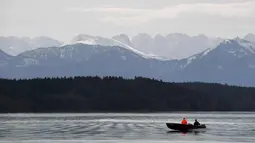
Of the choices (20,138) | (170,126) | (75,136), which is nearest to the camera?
(20,138)

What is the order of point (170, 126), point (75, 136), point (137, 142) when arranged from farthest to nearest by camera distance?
point (170, 126)
point (75, 136)
point (137, 142)

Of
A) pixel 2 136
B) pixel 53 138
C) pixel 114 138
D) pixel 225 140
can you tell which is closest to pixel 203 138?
pixel 225 140

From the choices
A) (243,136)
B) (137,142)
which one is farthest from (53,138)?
(243,136)

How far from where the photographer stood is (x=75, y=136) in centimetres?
13600

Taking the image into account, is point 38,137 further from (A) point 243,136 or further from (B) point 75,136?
(A) point 243,136

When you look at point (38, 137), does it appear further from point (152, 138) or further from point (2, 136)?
point (152, 138)

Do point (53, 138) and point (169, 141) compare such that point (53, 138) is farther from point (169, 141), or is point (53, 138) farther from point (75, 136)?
point (169, 141)

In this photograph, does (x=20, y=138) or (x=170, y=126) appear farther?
(x=170, y=126)

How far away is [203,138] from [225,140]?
7.15 metres

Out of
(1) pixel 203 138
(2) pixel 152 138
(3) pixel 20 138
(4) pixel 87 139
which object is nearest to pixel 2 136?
(3) pixel 20 138

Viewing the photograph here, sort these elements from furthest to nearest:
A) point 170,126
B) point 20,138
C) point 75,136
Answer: point 170,126 → point 75,136 → point 20,138

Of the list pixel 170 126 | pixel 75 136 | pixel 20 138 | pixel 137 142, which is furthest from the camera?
pixel 170 126

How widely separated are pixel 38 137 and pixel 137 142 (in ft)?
65.2

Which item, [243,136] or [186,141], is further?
[243,136]
